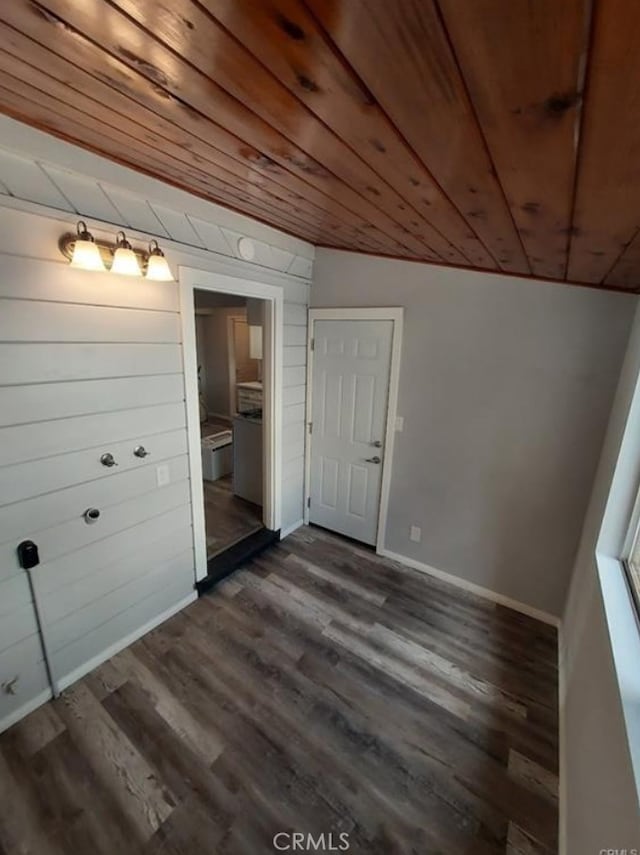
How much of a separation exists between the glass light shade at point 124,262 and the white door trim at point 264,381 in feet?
1.46

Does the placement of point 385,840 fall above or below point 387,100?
below

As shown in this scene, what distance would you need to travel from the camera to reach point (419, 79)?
0.67 metres

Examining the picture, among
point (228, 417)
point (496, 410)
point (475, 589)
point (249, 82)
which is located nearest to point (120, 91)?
point (249, 82)

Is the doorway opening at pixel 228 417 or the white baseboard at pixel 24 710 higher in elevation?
the doorway opening at pixel 228 417

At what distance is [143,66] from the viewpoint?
83cm

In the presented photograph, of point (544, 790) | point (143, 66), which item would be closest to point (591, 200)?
point (143, 66)

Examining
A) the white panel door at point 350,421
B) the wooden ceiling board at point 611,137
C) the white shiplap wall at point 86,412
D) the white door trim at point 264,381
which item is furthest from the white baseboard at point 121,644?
the wooden ceiling board at point 611,137

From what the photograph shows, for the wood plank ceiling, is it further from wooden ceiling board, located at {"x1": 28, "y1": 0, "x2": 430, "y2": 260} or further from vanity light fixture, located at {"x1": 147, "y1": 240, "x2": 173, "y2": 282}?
vanity light fixture, located at {"x1": 147, "y1": 240, "x2": 173, "y2": 282}

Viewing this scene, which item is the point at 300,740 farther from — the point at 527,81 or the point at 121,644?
the point at 527,81

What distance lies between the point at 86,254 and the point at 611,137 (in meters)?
1.74

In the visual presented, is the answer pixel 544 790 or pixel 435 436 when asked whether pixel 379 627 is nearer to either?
pixel 544 790

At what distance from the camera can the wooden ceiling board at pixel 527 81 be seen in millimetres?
477

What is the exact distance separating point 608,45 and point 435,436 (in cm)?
236

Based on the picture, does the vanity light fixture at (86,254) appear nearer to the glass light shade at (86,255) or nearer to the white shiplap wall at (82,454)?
the glass light shade at (86,255)
